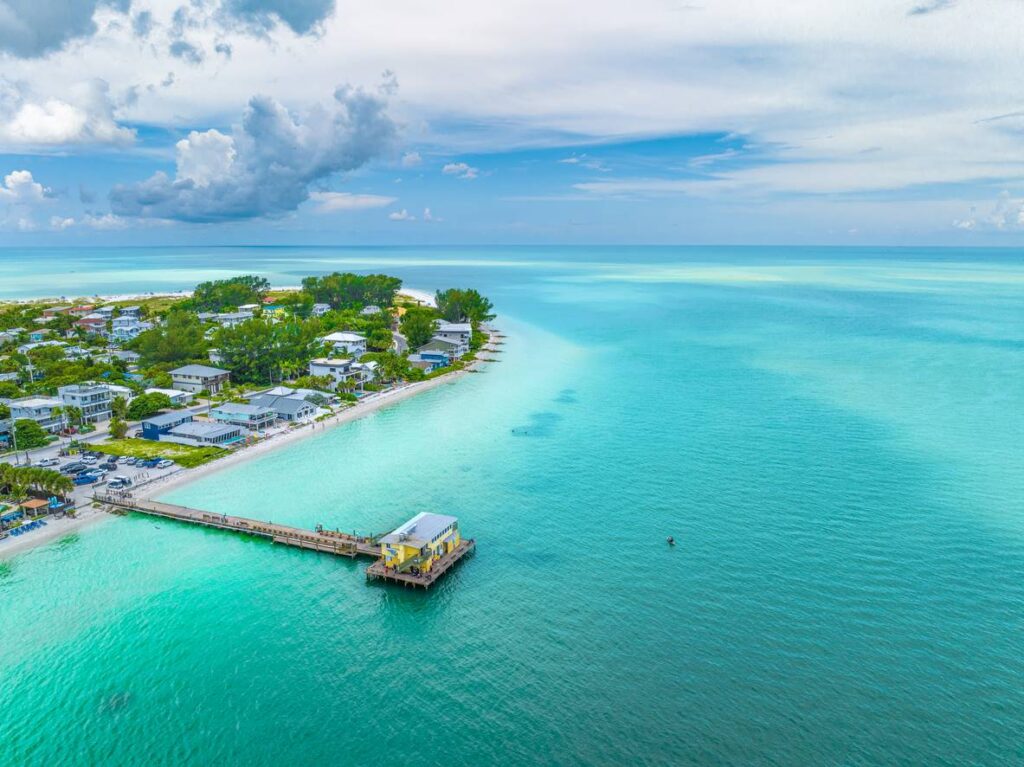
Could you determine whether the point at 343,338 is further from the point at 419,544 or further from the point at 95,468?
the point at 419,544

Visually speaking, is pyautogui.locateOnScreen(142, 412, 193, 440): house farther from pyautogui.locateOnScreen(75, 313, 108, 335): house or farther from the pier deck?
pyautogui.locateOnScreen(75, 313, 108, 335): house

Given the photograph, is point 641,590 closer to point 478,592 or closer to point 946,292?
point 478,592

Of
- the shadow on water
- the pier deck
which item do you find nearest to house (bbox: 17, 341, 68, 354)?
the shadow on water

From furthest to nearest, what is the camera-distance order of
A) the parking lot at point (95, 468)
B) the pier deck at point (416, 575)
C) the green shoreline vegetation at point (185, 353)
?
the green shoreline vegetation at point (185, 353) → the parking lot at point (95, 468) → the pier deck at point (416, 575)

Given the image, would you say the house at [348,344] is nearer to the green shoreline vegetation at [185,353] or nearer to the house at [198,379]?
the green shoreline vegetation at [185,353]

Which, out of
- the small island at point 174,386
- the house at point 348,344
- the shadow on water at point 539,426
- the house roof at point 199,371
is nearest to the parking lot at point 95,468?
the small island at point 174,386
